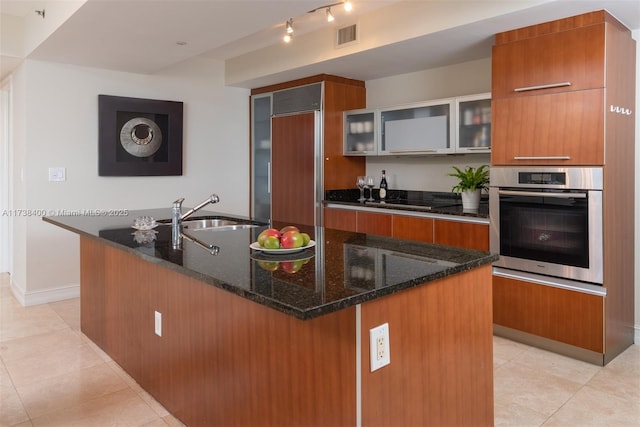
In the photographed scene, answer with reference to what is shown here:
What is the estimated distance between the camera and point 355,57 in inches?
162

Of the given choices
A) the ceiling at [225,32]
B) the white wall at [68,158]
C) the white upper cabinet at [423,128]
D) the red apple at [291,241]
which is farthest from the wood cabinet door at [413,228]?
the white wall at [68,158]

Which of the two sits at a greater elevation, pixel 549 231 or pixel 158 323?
pixel 549 231

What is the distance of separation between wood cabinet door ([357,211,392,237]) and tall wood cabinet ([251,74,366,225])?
0.60m

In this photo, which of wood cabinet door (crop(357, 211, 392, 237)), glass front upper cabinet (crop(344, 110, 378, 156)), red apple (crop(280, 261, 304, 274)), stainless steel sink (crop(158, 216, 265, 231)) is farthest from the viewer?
glass front upper cabinet (crop(344, 110, 378, 156))

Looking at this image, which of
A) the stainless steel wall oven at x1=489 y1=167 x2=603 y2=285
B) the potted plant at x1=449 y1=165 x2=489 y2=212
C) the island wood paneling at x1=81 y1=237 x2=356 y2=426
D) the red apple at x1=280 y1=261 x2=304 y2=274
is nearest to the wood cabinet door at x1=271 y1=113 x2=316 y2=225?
the potted plant at x1=449 y1=165 x2=489 y2=212

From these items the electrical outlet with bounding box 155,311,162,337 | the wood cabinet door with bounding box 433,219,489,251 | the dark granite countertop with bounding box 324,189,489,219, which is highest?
the dark granite countertop with bounding box 324,189,489,219

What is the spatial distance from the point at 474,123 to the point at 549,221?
1067 mm

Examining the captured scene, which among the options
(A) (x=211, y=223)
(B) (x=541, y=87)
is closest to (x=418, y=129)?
(B) (x=541, y=87)

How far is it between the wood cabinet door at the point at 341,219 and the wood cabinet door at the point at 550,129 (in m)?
1.54

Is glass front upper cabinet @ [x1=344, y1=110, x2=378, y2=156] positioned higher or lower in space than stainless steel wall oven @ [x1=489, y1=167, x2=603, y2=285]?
higher

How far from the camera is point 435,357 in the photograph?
173 cm

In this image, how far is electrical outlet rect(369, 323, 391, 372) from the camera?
1.48 metres

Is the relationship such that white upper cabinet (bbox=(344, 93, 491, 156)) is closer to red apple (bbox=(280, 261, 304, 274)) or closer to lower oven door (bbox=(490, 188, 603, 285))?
lower oven door (bbox=(490, 188, 603, 285))

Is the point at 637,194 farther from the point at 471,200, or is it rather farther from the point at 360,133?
the point at 360,133
